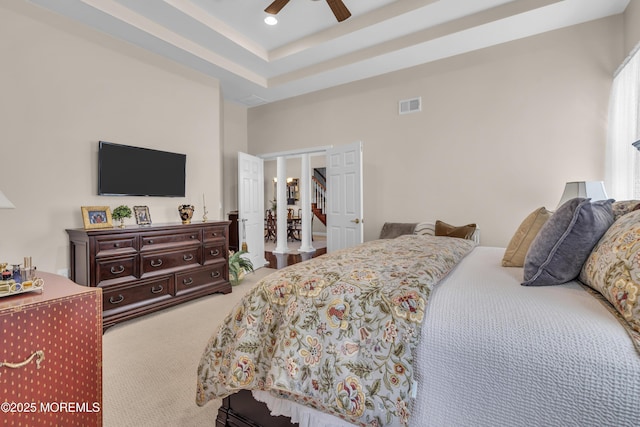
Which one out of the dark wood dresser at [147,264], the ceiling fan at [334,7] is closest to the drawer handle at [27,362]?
the dark wood dresser at [147,264]

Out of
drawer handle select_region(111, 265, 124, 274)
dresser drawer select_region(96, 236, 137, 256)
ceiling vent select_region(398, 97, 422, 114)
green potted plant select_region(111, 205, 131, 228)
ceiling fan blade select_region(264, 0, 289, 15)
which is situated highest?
ceiling fan blade select_region(264, 0, 289, 15)

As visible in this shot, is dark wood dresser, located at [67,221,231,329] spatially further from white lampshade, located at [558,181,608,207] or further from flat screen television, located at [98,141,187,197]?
white lampshade, located at [558,181,608,207]

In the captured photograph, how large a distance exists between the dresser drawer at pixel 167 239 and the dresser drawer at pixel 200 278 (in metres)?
0.36

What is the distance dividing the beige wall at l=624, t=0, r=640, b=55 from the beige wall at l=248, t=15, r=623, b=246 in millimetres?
105

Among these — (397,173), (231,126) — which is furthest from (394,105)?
(231,126)

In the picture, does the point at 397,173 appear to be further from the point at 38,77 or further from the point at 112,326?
the point at 38,77

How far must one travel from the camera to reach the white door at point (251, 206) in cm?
502

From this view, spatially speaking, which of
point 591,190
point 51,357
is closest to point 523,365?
point 51,357

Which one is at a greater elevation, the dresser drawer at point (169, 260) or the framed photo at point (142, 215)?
the framed photo at point (142, 215)

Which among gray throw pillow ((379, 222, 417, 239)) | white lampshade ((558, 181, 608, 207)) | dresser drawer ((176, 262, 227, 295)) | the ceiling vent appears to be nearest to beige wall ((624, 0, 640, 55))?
white lampshade ((558, 181, 608, 207))

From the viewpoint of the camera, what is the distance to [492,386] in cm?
88

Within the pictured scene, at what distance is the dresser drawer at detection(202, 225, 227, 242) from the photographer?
12.1ft

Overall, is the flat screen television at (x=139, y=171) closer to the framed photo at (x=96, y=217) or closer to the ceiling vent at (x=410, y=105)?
the framed photo at (x=96, y=217)

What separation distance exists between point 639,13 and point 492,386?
3.85 metres
